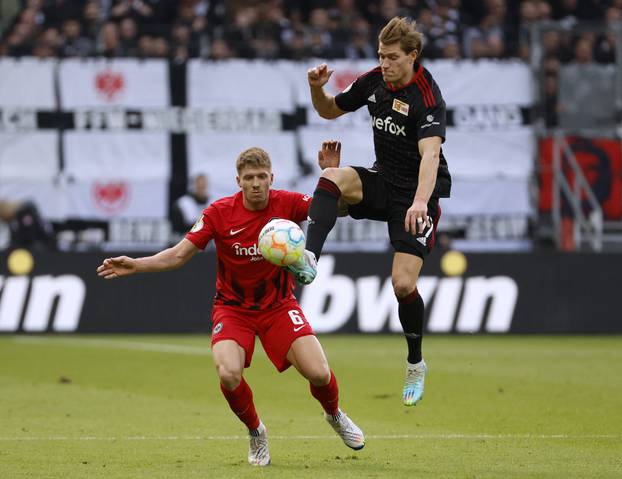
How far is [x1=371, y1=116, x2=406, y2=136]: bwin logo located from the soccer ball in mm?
1239

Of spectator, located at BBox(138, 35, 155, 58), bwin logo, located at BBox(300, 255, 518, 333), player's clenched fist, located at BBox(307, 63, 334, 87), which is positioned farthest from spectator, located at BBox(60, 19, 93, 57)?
player's clenched fist, located at BBox(307, 63, 334, 87)

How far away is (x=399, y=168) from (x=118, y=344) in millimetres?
9756

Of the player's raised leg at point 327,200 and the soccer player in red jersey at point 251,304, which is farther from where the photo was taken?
the player's raised leg at point 327,200

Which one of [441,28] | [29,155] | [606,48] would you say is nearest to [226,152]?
[29,155]

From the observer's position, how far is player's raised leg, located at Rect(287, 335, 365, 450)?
28.0ft

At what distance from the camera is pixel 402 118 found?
8.85m

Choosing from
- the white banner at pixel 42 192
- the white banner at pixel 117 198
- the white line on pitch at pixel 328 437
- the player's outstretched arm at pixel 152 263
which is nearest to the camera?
the player's outstretched arm at pixel 152 263

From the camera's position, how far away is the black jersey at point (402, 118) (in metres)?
8.77

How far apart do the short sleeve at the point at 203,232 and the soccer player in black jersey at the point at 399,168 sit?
0.66 meters

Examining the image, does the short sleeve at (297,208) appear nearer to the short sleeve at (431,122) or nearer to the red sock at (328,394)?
the short sleeve at (431,122)

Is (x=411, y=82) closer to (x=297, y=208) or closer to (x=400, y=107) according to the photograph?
(x=400, y=107)

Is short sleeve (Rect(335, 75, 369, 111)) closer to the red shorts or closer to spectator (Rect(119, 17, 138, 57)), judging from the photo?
the red shorts

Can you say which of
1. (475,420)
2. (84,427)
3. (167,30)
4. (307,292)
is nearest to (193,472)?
(84,427)

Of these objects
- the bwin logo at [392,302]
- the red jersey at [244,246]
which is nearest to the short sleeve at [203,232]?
the red jersey at [244,246]
